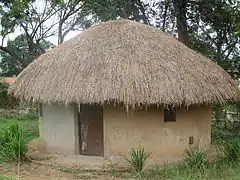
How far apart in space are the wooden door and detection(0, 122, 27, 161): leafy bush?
1.78 meters

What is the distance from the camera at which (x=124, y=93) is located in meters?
8.25

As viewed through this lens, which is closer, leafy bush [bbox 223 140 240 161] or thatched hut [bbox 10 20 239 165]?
leafy bush [bbox 223 140 240 161]

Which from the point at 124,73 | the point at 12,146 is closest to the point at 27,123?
the point at 12,146

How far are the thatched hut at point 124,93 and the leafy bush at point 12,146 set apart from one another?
106 cm

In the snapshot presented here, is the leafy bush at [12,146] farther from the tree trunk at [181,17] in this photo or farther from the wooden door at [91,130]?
the tree trunk at [181,17]

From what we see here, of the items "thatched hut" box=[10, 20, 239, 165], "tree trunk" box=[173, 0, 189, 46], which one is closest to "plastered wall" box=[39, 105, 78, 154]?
"thatched hut" box=[10, 20, 239, 165]

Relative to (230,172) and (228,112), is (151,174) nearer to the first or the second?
(230,172)

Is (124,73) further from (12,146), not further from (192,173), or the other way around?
(12,146)

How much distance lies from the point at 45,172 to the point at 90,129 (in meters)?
2.21

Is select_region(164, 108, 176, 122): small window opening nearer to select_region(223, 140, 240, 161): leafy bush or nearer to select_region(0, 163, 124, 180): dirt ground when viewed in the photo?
select_region(223, 140, 240, 161): leafy bush

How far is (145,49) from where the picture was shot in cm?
956

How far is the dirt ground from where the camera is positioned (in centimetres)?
749

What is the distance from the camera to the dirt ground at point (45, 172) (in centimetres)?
749

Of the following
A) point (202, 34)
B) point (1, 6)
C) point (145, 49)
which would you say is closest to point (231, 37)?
point (202, 34)
